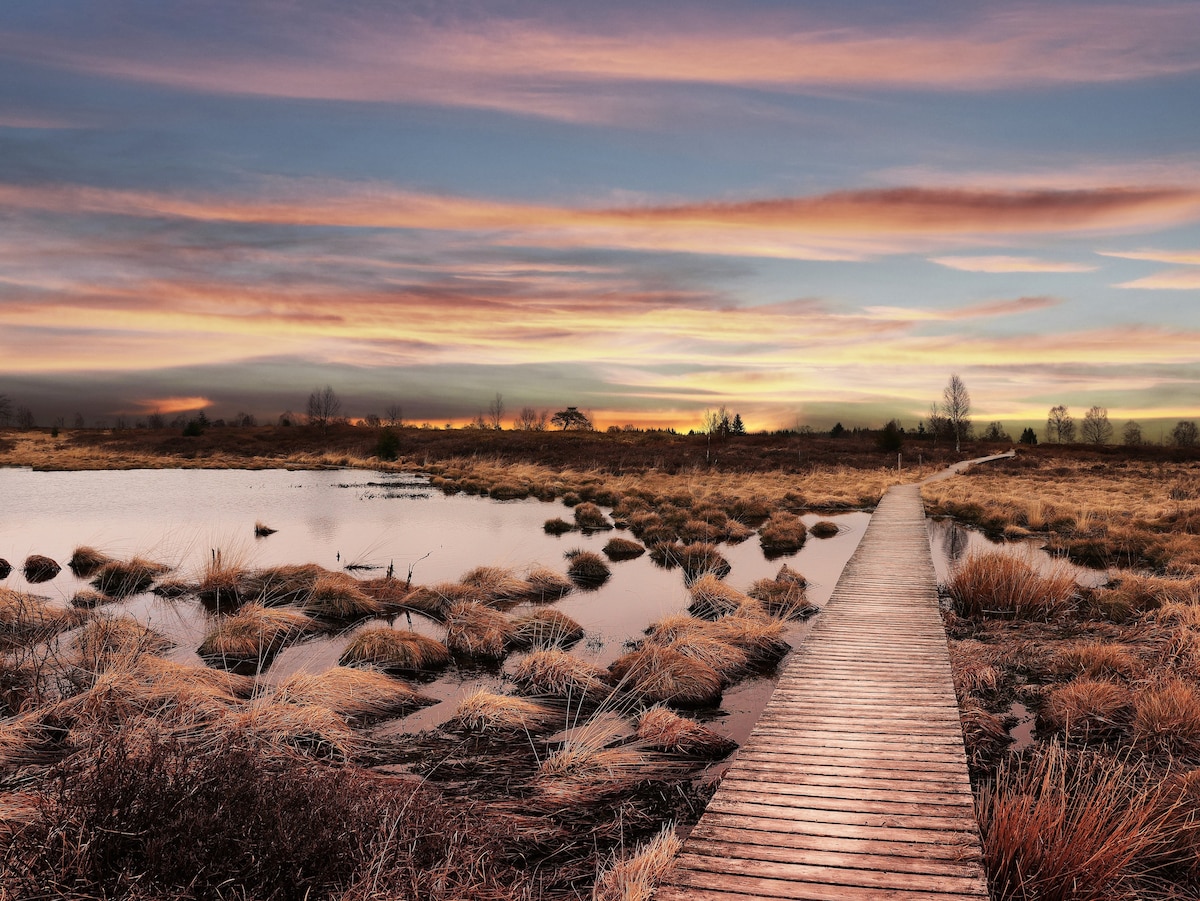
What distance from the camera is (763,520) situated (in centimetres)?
3019

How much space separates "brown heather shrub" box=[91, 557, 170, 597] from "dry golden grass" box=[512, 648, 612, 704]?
35.3 ft

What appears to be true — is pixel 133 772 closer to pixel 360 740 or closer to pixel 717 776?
pixel 360 740

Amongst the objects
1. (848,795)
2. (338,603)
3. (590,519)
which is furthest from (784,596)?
(590,519)

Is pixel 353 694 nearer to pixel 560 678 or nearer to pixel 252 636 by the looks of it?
pixel 560 678

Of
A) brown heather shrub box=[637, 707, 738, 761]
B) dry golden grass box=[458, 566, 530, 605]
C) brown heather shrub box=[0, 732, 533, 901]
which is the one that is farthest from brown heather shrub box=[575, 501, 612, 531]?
brown heather shrub box=[0, 732, 533, 901]

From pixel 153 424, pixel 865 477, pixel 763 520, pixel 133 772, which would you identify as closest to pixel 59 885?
pixel 133 772

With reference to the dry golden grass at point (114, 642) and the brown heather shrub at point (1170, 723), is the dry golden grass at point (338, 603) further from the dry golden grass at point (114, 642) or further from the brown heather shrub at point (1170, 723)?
the brown heather shrub at point (1170, 723)

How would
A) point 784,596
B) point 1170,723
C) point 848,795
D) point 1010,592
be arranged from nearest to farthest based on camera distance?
point 848,795 < point 1170,723 < point 1010,592 < point 784,596

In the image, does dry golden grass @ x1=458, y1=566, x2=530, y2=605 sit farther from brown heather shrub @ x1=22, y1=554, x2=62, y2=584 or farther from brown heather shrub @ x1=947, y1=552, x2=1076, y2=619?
brown heather shrub @ x1=22, y1=554, x2=62, y2=584

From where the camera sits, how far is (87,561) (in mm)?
20734

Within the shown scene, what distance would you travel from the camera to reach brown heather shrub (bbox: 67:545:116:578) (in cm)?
2034

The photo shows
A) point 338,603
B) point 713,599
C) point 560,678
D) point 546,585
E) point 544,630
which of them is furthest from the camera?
point 546,585

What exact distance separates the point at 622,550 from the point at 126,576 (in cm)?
1259

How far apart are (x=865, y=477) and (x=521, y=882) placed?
44152mm
